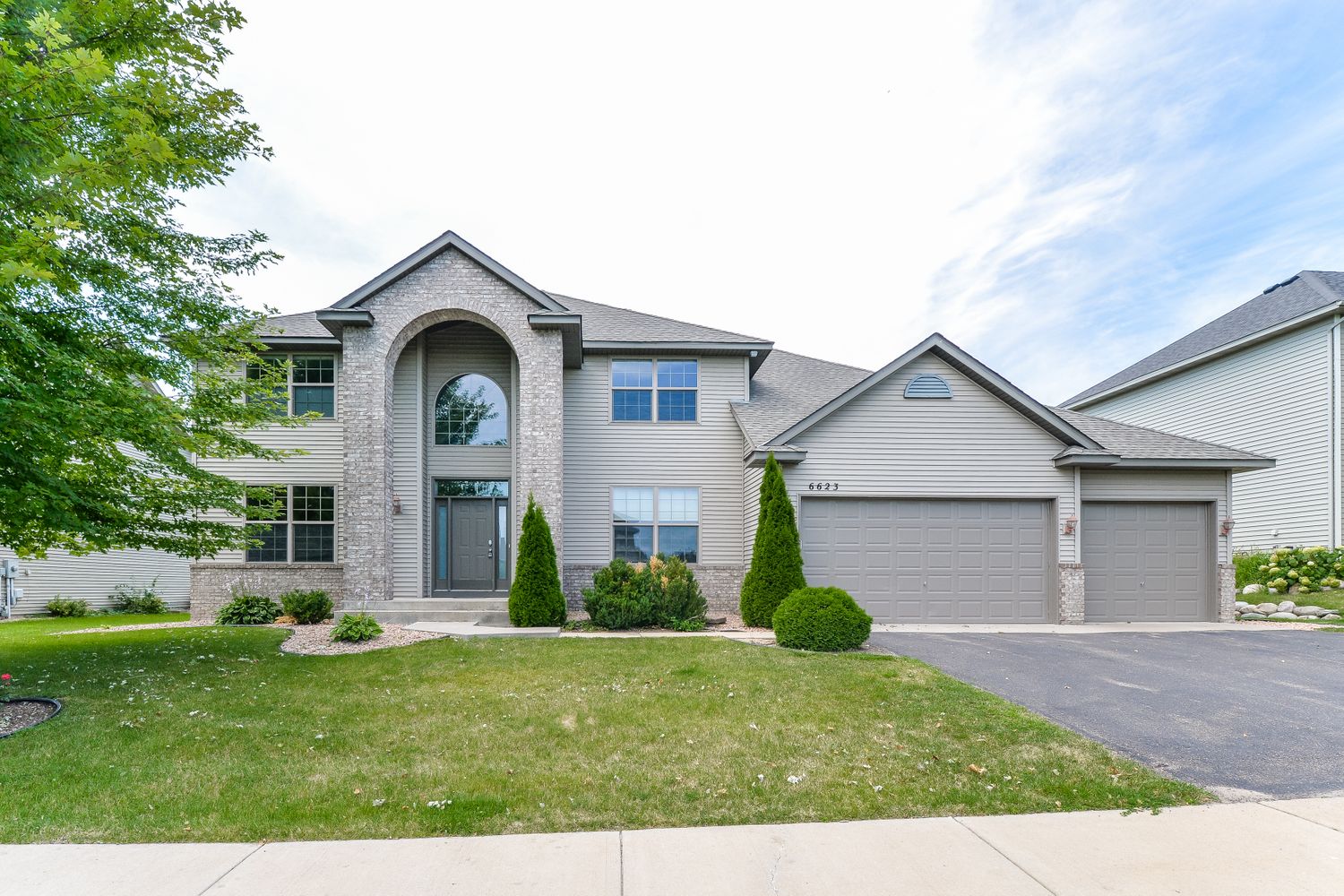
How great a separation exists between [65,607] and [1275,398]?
99.7 feet

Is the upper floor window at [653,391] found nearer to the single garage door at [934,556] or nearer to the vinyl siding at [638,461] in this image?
the vinyl siding at [638,461]

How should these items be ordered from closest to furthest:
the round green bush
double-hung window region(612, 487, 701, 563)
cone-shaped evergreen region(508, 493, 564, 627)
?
1. the round green bush
2. cone-shaped evergreen region(508, 493, 564, 627)
3. double-hung window region(612, 487, 701, 563)

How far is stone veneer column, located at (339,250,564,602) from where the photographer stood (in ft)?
41.7

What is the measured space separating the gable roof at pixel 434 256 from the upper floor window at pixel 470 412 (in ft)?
7.93

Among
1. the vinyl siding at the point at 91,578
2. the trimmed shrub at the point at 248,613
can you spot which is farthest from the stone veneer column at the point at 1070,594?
the vinyl siding at the point at 91,578

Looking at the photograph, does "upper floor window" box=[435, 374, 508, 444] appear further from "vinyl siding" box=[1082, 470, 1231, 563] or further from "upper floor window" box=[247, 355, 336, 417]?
"vinyl siding" box=[1082, 470, 1231, 563]

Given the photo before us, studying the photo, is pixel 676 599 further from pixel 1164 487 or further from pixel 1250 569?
pixel 1250 569

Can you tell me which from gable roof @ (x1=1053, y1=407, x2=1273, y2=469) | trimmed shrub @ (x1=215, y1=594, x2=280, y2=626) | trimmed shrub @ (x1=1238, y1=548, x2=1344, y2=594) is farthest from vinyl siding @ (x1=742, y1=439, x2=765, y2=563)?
trimmed shrub @ (x1=1238, y1=548, x2=1344, y2=594)

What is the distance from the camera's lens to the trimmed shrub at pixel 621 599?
1184 cm

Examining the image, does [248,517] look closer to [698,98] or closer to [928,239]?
[698,98]

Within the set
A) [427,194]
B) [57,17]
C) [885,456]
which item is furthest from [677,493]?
[57,17]

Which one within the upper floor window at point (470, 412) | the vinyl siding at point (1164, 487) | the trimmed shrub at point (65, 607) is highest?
the upper floor window at point (470, 412)

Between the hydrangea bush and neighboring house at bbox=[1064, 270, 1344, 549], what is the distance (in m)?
0.61

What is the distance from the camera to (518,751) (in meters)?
5.32
